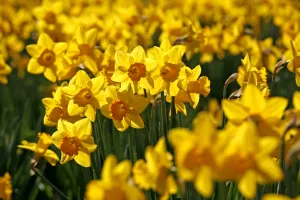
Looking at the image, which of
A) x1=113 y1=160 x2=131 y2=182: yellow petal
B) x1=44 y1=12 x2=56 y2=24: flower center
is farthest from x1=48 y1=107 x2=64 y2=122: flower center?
x1=44 y1=12 x2=56 y2=24: flower center

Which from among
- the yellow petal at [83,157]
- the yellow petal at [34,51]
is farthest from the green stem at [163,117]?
the yellow petal at [34,51]

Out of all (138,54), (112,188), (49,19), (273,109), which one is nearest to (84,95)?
(138,54)

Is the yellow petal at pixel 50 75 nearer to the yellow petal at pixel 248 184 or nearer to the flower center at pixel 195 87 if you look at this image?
the flower center at pixel 195 87

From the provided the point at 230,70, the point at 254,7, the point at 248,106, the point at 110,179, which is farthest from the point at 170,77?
the point at 254,7

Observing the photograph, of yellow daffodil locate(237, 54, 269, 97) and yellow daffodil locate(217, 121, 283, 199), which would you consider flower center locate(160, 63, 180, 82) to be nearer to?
yellow daffodil locate(237, 54, 269, 97)

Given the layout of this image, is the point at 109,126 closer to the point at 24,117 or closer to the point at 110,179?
the point at 24,117
